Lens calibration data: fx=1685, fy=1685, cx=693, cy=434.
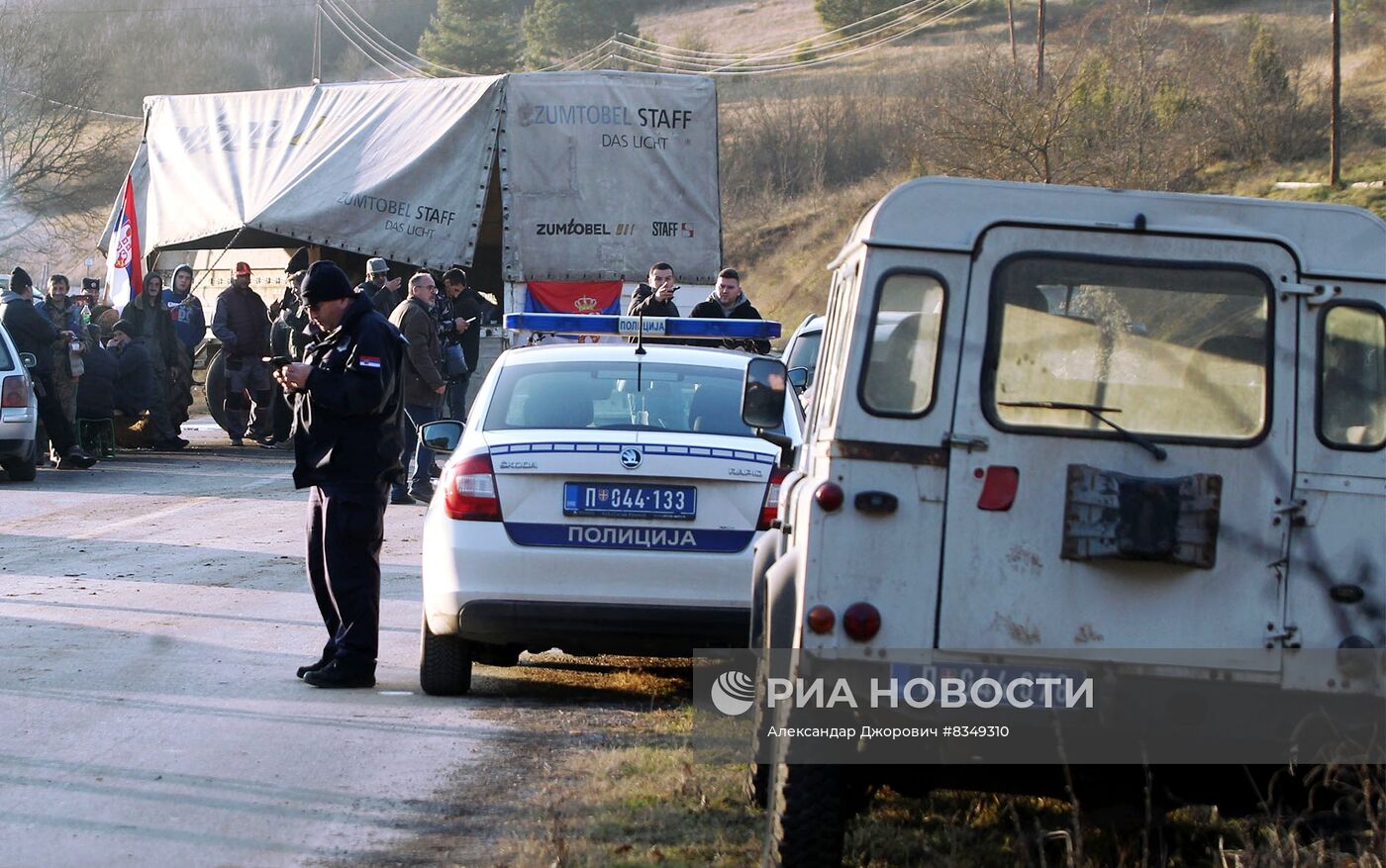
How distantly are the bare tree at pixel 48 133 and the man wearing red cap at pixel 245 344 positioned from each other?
3245cm

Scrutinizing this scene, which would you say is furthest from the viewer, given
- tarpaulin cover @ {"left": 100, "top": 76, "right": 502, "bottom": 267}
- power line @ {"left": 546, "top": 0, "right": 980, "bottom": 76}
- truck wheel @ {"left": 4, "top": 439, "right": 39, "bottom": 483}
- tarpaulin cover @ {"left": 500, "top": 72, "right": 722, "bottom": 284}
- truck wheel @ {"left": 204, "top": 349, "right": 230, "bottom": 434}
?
power line @ {"left": 546, "top": 0, "right": 980, "bottom": 76}

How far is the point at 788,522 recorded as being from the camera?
5.02 metres

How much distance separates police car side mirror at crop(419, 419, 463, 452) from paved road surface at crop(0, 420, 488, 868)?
1.06 metres

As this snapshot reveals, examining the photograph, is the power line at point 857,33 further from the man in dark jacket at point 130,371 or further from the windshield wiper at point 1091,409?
the windshield wiper at point 1091,409

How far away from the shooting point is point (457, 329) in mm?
16391

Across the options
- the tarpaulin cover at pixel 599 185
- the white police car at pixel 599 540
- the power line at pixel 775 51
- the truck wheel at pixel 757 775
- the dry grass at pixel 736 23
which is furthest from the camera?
the dry grass at pixel 736 23

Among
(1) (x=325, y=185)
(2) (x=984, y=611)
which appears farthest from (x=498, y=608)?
(1) (x=325, y=185)

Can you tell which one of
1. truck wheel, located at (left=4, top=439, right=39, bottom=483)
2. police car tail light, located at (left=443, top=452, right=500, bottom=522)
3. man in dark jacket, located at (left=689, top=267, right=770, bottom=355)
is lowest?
truck wheel, located at (left=4, top=439, right=39, bottom=483)

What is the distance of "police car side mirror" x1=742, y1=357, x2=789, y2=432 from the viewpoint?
5629 millimetres

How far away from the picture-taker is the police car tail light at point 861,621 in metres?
4.12

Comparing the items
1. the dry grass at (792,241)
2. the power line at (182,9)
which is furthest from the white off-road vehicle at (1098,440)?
the power line at (182,9)

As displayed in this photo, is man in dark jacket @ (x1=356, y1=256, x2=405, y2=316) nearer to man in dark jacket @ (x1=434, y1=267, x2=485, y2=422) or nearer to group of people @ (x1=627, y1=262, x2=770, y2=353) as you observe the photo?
man in dark jacket @ (x1=434, y1=267, x2=485, y2=422)

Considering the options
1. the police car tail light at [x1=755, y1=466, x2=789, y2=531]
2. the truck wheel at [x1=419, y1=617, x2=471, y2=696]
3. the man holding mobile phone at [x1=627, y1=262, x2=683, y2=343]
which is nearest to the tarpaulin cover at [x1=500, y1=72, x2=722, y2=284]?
the man holding mobile phone at [x1=627, y1=262, x2=683, y2=343]

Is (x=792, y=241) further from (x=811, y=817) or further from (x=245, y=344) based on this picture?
(x=811, y=817)
